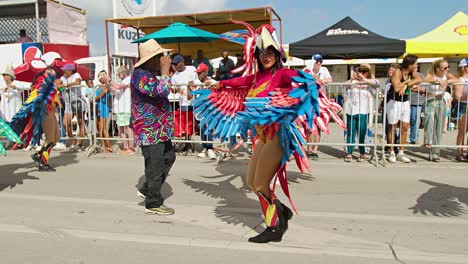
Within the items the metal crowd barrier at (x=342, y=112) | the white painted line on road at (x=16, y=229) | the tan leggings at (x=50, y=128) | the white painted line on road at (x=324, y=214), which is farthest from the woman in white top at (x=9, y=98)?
the white painted line on road at (x=16, y=229)

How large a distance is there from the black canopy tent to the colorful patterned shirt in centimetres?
859

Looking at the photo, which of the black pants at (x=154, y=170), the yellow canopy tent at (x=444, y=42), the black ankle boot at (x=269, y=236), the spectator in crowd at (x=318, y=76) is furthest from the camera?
the yellow canopy tent at (x=444, y=42)

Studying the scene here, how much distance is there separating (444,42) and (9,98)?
1283 centimetres

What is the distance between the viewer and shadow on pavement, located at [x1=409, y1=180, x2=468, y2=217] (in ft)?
15.7

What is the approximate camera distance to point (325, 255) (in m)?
3.53

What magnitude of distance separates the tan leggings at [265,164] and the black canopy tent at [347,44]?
30.1ft

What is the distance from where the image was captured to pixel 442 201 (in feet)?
17.1

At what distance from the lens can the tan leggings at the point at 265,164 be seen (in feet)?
12.0

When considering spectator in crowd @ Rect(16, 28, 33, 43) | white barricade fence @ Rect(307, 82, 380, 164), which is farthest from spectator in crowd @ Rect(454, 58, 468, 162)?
spectator in crowd @ Rect(16, 28, 33, 43)

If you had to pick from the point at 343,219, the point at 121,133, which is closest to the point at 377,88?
the point at 343,219

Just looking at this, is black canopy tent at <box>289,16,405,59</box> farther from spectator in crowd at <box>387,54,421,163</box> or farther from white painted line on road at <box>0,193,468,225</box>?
white painted line on road at <box>0,193,468,225</box>

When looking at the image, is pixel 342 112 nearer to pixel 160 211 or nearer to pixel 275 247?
pixel 160 211

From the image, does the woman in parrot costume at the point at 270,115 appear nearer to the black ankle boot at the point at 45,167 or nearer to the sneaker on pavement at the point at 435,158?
the black ankle boot at the point at 45,167

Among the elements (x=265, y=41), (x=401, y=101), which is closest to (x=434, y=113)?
(x=401, y=101)
